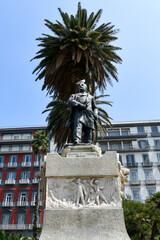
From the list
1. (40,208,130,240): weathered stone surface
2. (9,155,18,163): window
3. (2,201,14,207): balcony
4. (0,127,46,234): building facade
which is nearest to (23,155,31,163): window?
(0,127,46,234): building facade

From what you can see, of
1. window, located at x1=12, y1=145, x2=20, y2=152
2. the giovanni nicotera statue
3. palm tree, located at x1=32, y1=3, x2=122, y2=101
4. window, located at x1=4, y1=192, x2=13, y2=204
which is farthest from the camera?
window, located at x1=12, y1=145, x2=20, y2=152

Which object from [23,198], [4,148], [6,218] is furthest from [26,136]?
[6,218]

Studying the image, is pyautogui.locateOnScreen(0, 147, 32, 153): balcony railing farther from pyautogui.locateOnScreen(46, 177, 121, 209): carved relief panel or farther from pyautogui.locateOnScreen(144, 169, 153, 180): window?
pyautogui.locateOnScreen(46, 177, 121, 209): carved relief panel

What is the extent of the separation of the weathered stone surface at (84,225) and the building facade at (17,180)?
34.3 metres

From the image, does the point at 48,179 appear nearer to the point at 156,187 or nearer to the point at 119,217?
the point at 119,217

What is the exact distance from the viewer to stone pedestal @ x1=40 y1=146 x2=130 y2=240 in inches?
156

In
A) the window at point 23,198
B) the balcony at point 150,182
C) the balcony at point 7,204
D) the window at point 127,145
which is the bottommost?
the balcony at point 7,204

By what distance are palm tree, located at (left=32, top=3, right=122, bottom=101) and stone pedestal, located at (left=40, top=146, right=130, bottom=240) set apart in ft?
26.2

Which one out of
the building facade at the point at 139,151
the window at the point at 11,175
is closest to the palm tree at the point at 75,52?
the building facade at the point at 139,151

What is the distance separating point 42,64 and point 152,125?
35.6 m

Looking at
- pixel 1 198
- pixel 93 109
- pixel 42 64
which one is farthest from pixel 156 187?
pixel 93 109

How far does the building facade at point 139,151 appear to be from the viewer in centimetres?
3744

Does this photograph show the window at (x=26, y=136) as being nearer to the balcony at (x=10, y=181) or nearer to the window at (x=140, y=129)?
the balcony at (x=10, y=181)

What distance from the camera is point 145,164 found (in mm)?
39656
